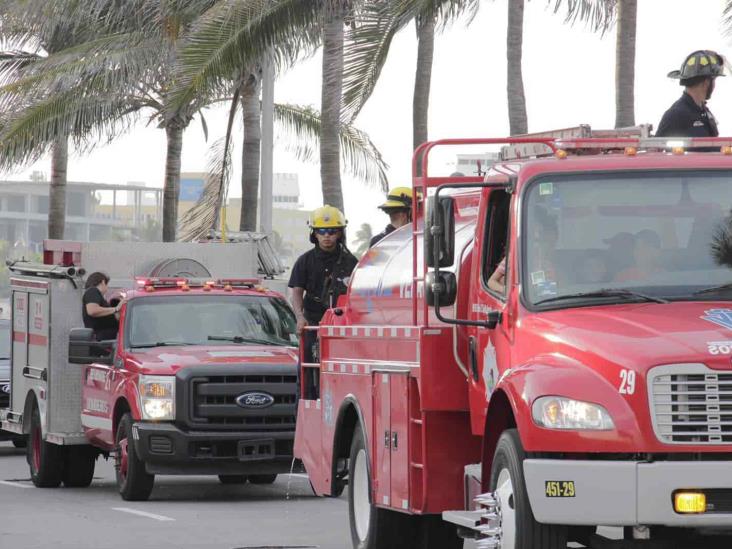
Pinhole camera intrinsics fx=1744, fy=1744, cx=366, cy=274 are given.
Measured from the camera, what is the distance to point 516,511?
827cm

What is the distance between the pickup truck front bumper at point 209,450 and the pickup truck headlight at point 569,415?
8.05 metres

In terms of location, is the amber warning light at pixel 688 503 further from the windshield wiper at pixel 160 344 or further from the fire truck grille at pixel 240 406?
the windshield wiper at pixel 160 344

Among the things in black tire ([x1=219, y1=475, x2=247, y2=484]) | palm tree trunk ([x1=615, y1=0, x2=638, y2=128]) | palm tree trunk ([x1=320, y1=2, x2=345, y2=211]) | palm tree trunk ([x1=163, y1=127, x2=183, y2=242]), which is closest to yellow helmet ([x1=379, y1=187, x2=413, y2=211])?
black tire ([x1=219, y1=475, x2=247, y2=484])

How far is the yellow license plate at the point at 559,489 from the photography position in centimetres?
792

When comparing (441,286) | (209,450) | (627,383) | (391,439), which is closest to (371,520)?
(391,439)

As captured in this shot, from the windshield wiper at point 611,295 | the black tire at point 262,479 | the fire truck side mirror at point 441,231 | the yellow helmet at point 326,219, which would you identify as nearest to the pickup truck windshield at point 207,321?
the black tire at point 262,479

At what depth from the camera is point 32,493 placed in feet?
57.5

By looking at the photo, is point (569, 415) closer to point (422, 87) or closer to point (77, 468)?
point (77, 468)

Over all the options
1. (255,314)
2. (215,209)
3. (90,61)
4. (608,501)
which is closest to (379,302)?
(608,501)

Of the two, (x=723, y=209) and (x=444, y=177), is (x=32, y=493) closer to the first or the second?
(x=444, y=177)

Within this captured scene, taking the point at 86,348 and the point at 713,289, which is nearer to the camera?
the point at 713,289

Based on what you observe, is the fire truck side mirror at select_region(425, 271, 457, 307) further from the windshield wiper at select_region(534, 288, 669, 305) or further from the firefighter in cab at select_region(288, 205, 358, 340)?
the firefighter in cab at select_region(288, 205, 358, 340)

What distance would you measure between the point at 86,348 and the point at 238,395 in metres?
1.62

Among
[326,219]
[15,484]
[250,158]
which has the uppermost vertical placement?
[250,158]
